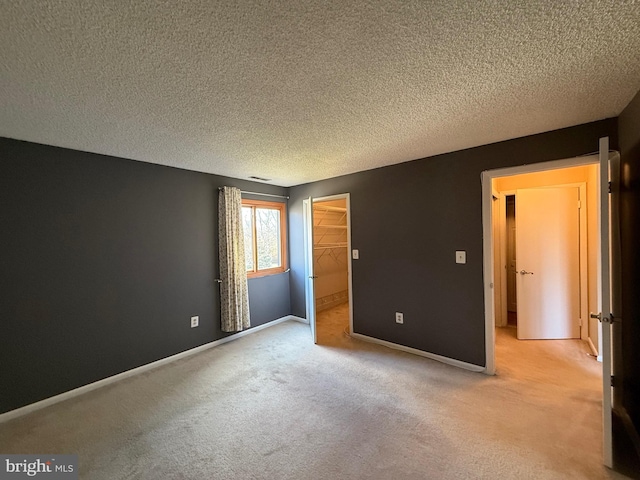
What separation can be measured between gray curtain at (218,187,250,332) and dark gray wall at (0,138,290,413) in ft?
0.41

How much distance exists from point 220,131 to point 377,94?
127cm

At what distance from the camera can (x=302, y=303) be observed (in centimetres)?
441

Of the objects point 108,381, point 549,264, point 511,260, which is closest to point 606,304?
point 549,264

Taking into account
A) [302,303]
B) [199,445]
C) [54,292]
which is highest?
[54,292]

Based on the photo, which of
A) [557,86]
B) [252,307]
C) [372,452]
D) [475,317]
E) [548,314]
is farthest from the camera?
[252,307]

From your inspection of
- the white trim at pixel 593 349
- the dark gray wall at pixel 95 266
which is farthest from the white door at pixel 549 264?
the dark gray wall at pixel 95 266

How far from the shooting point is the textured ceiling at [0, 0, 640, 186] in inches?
40.5

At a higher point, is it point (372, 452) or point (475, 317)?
point (475, 317)

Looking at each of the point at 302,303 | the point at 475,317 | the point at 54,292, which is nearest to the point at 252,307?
the point at 302,303

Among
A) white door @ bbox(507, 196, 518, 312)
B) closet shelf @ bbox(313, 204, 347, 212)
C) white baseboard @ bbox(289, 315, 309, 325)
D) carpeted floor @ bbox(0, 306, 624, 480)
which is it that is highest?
closet shelf @ bbox(313, 204, 347, 212)

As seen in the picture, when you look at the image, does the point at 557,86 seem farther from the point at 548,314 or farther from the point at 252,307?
the point at 252,307

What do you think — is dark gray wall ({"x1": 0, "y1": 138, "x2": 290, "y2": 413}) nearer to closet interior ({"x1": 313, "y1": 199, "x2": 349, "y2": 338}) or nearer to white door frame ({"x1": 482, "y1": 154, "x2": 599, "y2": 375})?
closet interior ({"x1": 313, "y1": 199, "x2": 349, "y2": 338})

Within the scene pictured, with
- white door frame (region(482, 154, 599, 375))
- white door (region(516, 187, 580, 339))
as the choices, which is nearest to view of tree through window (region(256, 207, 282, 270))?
white door frame (region(482, 154, 599, 375))

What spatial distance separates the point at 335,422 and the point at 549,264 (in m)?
3.36
